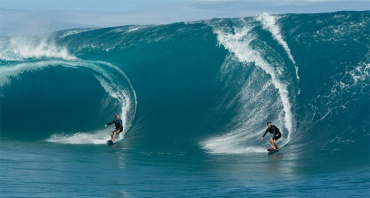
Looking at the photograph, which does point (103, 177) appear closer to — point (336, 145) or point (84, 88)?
point (336, 145)

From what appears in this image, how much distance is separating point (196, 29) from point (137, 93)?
4.10 metres

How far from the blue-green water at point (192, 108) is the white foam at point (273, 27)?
2.6 inches

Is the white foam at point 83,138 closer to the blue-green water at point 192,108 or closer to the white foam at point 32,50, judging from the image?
the blue-green water at point 192,108

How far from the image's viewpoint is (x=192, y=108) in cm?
2095

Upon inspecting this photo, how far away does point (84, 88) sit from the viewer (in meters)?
23.8

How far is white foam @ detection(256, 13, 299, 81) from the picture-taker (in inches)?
855

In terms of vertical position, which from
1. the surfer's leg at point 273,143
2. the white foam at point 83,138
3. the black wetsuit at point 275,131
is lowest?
the white foam at point 83,138

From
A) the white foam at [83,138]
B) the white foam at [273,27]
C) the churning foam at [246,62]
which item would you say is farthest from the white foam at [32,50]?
the white foam at [273,27]

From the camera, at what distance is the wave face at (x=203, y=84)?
1831 centimetres

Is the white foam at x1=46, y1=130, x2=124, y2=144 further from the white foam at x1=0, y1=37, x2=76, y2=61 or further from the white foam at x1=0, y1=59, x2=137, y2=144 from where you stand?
the white foam at x1=0, y1=37, x2=76, y2=61

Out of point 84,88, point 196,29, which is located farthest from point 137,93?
point 196,29

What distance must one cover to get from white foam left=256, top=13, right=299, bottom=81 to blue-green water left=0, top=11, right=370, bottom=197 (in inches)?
2.6

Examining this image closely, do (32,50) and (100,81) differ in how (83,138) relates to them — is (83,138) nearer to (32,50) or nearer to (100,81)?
(100,81)

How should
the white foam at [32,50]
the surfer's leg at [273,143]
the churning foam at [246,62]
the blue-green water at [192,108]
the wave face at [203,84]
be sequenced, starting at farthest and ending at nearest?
1. the white foam at [32,50]
2. the wave face at [203,84]
3. the churning foam at [246,62]
4. the surfer's leg at [273,143]
5. the blue-green water at [192,108]
